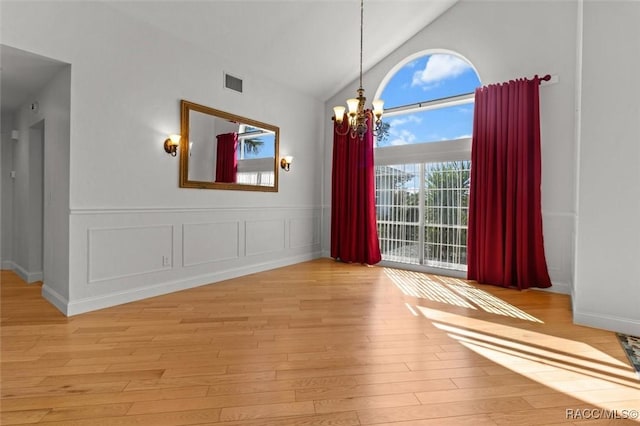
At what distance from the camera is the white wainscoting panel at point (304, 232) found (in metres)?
6.12

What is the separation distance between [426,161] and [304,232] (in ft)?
8.57

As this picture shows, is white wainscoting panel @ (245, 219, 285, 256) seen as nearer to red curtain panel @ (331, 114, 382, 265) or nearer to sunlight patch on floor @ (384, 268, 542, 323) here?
red curtain panel @ (331, 114, 382, 265)

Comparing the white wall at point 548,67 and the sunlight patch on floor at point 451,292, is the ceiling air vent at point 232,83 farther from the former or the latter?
the sunlight patch on floor at point 451,292

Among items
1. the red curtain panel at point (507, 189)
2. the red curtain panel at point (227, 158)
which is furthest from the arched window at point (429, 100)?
the red curtain panel at point (227, 158)

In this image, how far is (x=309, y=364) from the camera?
2.29 metres

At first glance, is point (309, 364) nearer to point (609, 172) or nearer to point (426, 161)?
point (609, 172)

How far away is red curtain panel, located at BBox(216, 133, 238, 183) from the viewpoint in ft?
15.4

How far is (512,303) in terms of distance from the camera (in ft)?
12.5

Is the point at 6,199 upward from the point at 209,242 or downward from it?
upward

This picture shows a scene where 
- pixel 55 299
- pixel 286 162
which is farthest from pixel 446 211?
pixel 55 299

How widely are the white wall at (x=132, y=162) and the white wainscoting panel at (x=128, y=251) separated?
0.04 feet

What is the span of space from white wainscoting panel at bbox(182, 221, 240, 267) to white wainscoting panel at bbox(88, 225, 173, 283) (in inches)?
Answer: 9.3

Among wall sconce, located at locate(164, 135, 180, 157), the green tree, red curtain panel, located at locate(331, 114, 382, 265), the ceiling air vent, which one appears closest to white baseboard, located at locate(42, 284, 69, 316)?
wall sconce, located at locate(164, 135, 180, 157)

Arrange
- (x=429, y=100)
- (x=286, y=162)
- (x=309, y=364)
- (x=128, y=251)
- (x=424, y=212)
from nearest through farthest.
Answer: (x=309, y=364), (x=128, y=251), (x=429, y=100), (x=424, y=212), (x=286, y=162)
